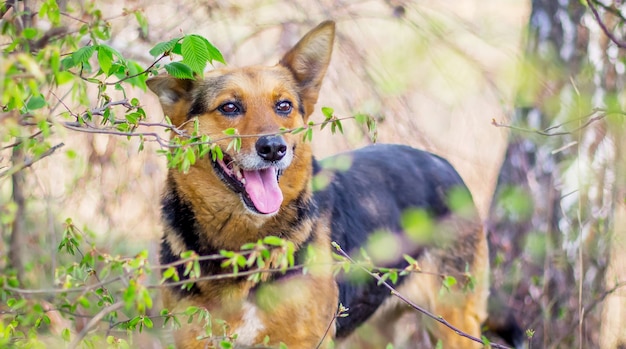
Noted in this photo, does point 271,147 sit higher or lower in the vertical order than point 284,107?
lower

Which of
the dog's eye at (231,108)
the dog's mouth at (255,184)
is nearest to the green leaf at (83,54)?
the dog's mouth at (255,184)

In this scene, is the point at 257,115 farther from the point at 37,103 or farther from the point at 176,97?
the point at 37,103

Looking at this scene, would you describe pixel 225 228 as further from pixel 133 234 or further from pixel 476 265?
pixel 133 234

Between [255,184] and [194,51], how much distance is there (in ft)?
4.49

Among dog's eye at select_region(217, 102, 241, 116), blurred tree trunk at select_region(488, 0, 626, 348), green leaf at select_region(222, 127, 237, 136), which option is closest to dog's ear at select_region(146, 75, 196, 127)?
dog's eye at select_region(217, 102, 241, 116)

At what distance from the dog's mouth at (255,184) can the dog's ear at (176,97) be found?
497 millimetres

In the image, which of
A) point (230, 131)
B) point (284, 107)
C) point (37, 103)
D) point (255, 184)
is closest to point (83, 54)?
point (37, 103)

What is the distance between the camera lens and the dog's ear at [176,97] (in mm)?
4039

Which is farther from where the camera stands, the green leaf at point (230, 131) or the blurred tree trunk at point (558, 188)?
the blurred tree trunk at point (558, 188)

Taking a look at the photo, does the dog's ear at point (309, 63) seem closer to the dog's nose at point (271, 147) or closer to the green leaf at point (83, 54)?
the dog's nose at point (271, 147)

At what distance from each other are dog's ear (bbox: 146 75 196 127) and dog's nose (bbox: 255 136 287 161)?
2.45 ft

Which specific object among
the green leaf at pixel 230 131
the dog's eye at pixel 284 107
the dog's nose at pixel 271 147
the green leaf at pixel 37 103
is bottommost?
the dog's nose at pixel 271 147

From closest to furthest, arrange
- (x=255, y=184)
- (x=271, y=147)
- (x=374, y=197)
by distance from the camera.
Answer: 1. (x=271, y=147)
2. (x=255, y=184)
3. (x=374, y=197)

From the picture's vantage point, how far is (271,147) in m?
3.47
